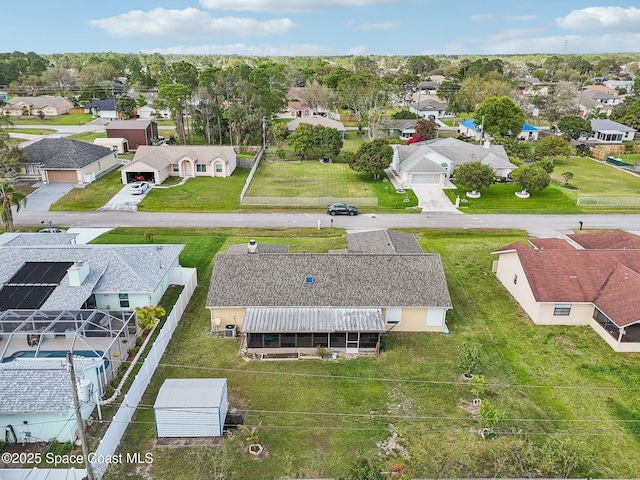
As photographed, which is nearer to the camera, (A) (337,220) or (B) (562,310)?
(B) (562,310)

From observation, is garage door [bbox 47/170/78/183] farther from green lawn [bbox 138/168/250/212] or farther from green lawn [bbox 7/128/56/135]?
green lawn [bbox 7/128/56/135]

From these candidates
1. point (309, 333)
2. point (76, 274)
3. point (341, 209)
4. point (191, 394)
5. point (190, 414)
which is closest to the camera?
point (190, 414)

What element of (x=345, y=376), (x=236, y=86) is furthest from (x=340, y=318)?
(x=236, y=86)

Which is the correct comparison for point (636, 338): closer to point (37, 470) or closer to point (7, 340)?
point (37, 470)

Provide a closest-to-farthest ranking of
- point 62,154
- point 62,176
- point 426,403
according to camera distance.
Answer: point 426,403
point 62,176
point 62,154

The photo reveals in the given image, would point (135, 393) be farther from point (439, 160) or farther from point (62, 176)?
point (439, 160)

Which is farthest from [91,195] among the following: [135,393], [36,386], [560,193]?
[560,193]
